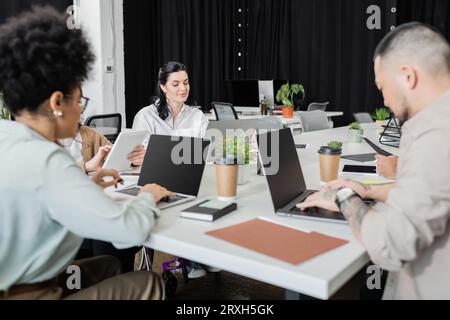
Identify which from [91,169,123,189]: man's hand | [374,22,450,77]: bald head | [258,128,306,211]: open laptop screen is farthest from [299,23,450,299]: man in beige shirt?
[91,169,123,189]: man's hand

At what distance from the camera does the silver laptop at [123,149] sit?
2.00 metres

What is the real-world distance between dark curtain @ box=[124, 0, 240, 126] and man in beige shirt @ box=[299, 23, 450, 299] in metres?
5.81

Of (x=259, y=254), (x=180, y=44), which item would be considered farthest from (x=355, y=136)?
(x=180, y=44)

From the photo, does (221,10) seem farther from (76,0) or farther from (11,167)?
(11,167)

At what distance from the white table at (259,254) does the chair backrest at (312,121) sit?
2799 millimetres

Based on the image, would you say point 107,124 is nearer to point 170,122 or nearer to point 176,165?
point 170,122

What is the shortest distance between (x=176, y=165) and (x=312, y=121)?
118 inches

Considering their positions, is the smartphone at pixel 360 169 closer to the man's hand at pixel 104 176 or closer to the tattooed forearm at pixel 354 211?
the tattooed forearm at pixel 354 211

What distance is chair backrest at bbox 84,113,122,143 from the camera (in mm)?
3999

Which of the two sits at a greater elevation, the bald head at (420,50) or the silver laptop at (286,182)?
the bald head at (420,50)

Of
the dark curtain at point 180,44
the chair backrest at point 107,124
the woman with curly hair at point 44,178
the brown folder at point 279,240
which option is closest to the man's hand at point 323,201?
the brown folder at point 279,240

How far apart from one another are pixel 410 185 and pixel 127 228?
696 millimetres

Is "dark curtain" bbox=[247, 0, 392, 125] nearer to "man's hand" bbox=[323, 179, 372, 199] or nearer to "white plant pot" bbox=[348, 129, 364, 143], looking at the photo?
"white plant pot" bbox=[348, 129, 364, 143]
